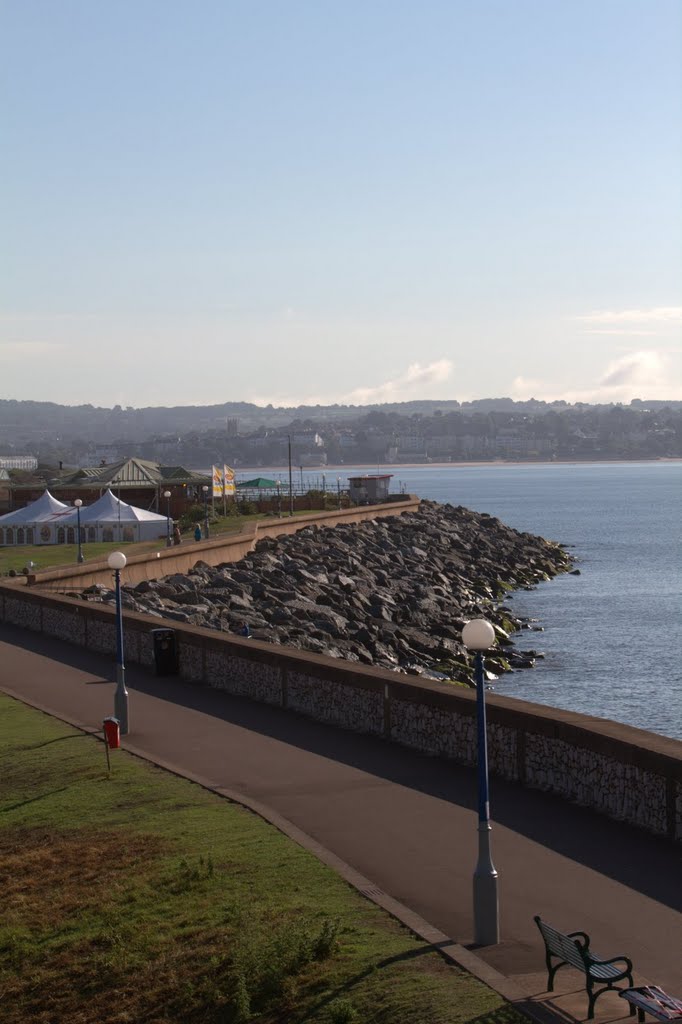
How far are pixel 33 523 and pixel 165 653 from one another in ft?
111

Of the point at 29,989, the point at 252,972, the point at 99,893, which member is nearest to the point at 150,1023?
the point at 252,972

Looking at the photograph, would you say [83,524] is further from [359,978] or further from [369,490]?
[359,978]

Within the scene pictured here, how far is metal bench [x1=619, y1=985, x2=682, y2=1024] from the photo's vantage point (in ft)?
25.0

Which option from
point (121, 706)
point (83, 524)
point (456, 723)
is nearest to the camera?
point (456, 723)

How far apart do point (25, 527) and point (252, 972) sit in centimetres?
4808

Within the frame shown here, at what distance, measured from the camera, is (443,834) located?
1270cm

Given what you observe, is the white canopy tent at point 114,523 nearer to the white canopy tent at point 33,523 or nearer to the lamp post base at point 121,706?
the white canopy tent at point 33,523

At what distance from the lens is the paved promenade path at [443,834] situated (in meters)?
9.86

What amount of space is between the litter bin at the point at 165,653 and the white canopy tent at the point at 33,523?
33.1 metres

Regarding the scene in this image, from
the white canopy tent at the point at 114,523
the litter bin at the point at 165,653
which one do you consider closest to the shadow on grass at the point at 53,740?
the litter bin at the point at 165,653

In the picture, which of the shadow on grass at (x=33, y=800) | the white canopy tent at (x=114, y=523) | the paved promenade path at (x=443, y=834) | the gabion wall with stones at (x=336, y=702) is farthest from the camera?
the white canopy tent at (x=114, y=523)

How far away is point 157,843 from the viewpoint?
12.8 metres

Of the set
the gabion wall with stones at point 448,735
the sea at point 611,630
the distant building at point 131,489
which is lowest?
the sea at point 611,630

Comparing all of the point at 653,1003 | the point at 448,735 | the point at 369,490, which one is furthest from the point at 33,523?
the point at 653,1003
